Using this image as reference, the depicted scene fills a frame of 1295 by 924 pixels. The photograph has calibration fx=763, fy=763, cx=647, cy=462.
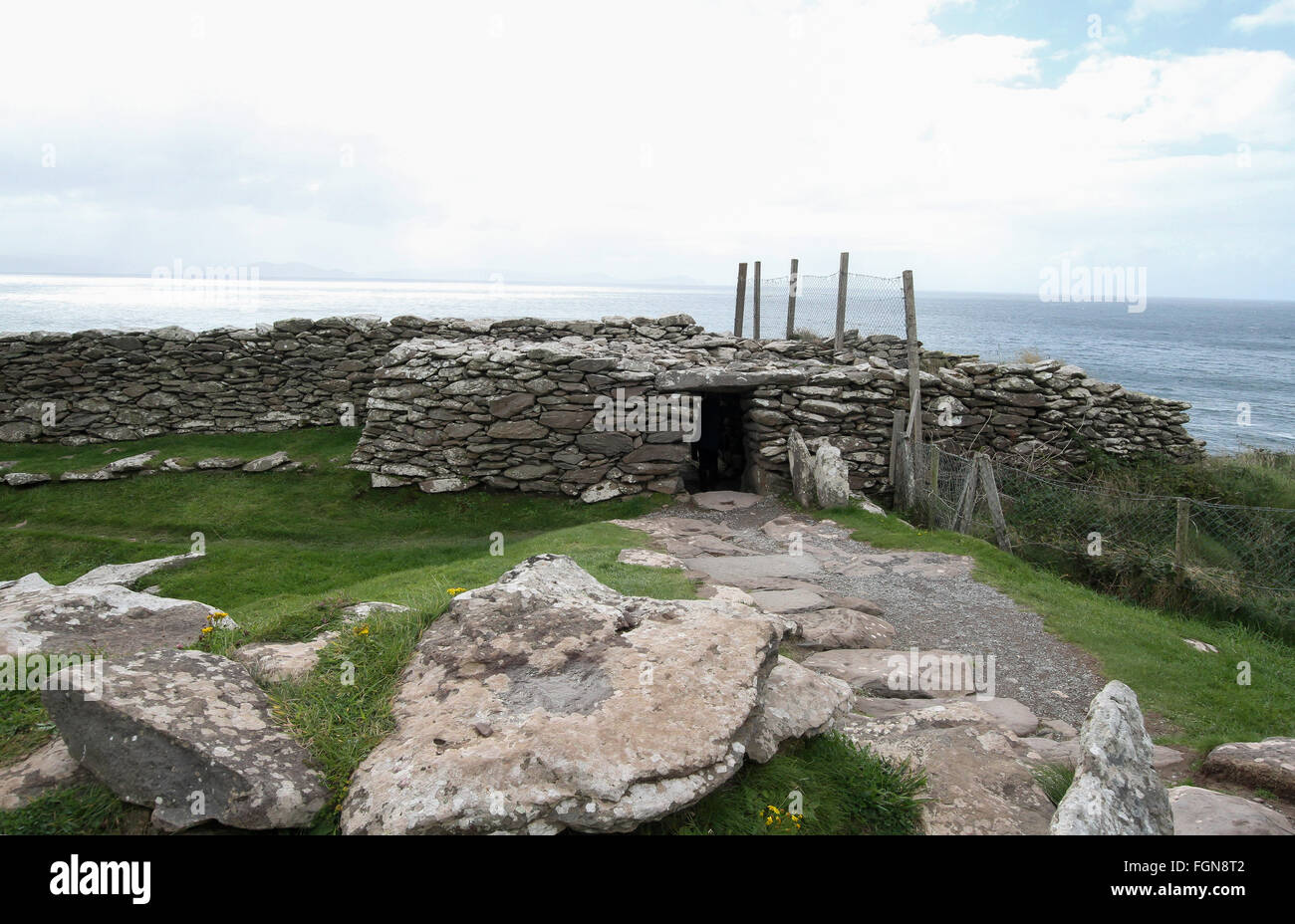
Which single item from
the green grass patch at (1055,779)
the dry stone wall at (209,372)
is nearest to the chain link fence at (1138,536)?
the green grass patch at (1055,779)

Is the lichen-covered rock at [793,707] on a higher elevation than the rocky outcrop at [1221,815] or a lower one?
higher

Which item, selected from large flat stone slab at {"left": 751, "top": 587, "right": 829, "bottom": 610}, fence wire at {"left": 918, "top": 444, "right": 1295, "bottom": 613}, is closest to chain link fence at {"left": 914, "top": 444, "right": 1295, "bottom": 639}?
fence wire at {"left": 918, "top": 444, "right": 1295, "bottom": 613}

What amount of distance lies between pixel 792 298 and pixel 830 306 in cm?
138

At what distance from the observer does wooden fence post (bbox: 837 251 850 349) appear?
58.8 feet

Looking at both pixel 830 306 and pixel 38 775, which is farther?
pixel 830 306

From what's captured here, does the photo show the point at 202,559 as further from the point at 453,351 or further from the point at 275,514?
the point at 453,351

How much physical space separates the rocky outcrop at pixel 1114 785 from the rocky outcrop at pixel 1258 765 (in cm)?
136

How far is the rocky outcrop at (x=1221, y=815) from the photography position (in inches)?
168

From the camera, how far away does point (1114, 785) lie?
13.3 ft

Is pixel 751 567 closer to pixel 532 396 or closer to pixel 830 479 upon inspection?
pixel 830 479

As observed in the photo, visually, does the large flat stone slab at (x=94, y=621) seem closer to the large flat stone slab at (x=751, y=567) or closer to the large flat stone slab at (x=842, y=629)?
the large flat stone slab at (x=842, y=629)

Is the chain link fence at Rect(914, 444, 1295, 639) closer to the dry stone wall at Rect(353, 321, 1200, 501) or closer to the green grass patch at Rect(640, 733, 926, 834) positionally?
the dry stone wall at Rect(353, 321, 1200, 501)

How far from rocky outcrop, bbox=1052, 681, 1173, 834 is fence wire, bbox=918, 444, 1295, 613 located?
6.69m

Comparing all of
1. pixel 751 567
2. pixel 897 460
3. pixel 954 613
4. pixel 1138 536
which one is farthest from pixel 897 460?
pixel 954 613
